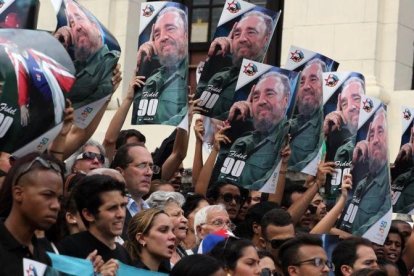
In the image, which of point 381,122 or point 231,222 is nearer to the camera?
point 231,222

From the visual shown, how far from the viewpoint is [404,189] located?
43.5 feet

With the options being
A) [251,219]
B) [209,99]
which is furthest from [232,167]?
[209,99]

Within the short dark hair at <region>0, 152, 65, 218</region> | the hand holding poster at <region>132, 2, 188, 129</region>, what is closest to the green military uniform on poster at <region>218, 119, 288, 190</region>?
the hand holding poster at <region>132, 2, 188, 129</region>

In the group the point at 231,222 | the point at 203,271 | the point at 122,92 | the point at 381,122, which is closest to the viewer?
the point at 203,271

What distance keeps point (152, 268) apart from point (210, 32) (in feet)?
32.7

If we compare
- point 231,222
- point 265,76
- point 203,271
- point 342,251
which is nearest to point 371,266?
point 342,251

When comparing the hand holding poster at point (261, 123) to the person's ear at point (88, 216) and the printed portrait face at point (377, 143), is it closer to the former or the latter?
the printed portrait face at point (377, 143)

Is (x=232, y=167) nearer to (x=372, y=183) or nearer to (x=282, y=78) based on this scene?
(x=282, y=78)

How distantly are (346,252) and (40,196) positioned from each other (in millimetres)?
3847

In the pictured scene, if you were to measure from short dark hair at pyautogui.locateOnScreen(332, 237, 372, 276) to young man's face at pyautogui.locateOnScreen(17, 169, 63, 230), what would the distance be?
371cm

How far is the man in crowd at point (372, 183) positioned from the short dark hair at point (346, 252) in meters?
1.25

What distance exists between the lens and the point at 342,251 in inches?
421

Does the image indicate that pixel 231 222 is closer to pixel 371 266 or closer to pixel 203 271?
pixel 371 266

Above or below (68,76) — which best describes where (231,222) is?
below
